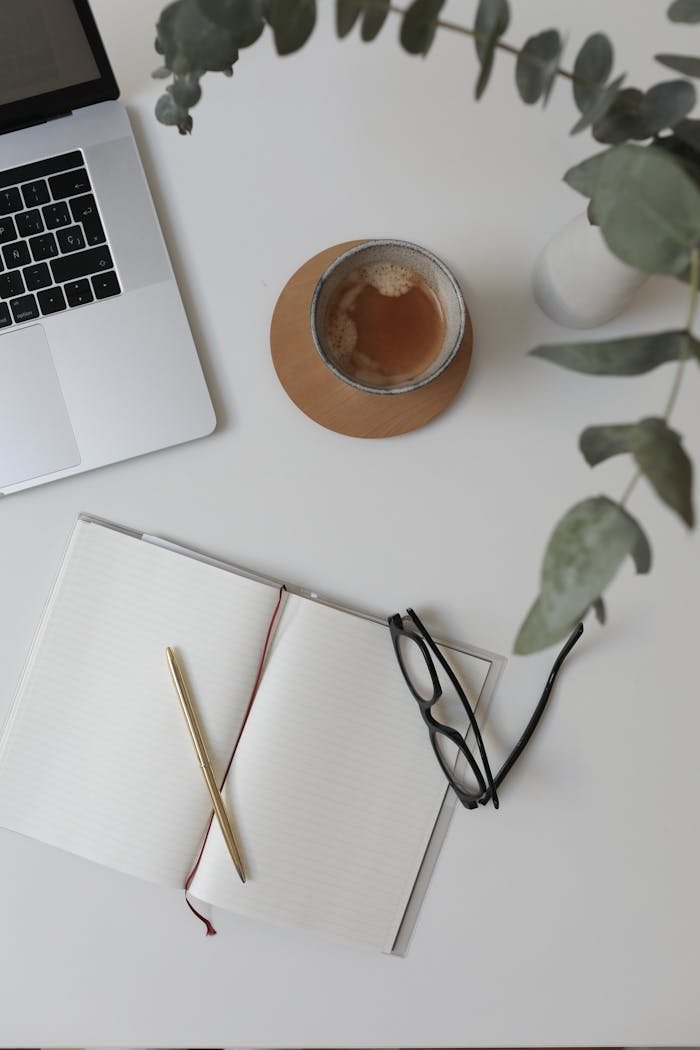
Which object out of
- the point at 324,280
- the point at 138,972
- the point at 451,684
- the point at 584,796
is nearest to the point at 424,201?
the point at 324,280

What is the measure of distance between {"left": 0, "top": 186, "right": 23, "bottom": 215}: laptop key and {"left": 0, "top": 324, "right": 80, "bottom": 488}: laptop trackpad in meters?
0.10

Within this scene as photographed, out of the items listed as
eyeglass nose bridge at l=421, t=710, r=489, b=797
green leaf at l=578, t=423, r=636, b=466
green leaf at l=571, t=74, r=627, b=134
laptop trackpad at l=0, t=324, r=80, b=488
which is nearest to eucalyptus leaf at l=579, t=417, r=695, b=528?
green leaf at l=578, t=423, r=636, b=466

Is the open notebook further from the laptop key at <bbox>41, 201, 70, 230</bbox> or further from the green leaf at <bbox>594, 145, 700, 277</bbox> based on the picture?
the green leaf at <bbox>594, 145, 700, 277</bbox>

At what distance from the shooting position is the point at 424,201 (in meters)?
0.70

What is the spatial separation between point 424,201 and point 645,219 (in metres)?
0.40

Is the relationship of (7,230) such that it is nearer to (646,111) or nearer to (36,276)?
(36,276)

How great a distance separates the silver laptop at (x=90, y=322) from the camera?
678 mm

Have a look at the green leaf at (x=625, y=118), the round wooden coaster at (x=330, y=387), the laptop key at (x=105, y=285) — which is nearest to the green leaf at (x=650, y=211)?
the green leaf at (x=625, y=118)

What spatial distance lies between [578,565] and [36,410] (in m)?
0.51

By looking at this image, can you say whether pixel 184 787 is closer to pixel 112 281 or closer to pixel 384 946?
pixel 384 946

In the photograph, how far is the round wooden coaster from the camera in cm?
68

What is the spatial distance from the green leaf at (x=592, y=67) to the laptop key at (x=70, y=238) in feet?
1.31

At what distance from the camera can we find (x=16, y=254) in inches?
26.5

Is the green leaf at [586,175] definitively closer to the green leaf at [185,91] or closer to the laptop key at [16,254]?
the green leaf at [185,91]
